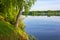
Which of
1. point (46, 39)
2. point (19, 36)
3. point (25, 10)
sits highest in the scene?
point (25, 10)

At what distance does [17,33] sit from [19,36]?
0.18 meters

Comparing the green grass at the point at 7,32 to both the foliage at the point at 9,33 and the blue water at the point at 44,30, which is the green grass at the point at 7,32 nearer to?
the foliage at the point at 9,33

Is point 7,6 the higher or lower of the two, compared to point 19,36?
higher

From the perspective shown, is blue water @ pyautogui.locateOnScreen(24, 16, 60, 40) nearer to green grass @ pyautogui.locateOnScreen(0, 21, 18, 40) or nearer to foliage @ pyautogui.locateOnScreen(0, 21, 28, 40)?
foliage @ pyautogui.locateOnScreen(0, 21, 28, 40)

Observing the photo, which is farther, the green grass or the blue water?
the blue water

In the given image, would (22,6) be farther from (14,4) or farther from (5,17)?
(5,17)

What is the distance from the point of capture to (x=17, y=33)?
1142cm

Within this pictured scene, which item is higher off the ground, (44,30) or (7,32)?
(7,32)

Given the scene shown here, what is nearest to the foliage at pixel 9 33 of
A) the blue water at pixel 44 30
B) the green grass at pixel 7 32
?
the green grass at pixel 7 32

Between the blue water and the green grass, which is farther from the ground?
the green grass

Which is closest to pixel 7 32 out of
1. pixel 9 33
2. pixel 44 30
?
pixel 9 33

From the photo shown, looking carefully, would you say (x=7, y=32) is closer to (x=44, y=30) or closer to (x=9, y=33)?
(x=9, y=33)

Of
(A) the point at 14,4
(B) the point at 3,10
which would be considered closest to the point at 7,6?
(A) the point at 14,4

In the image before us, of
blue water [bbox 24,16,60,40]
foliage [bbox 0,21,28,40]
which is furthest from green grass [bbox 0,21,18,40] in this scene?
blue water [bbox 24,16,60,40]
